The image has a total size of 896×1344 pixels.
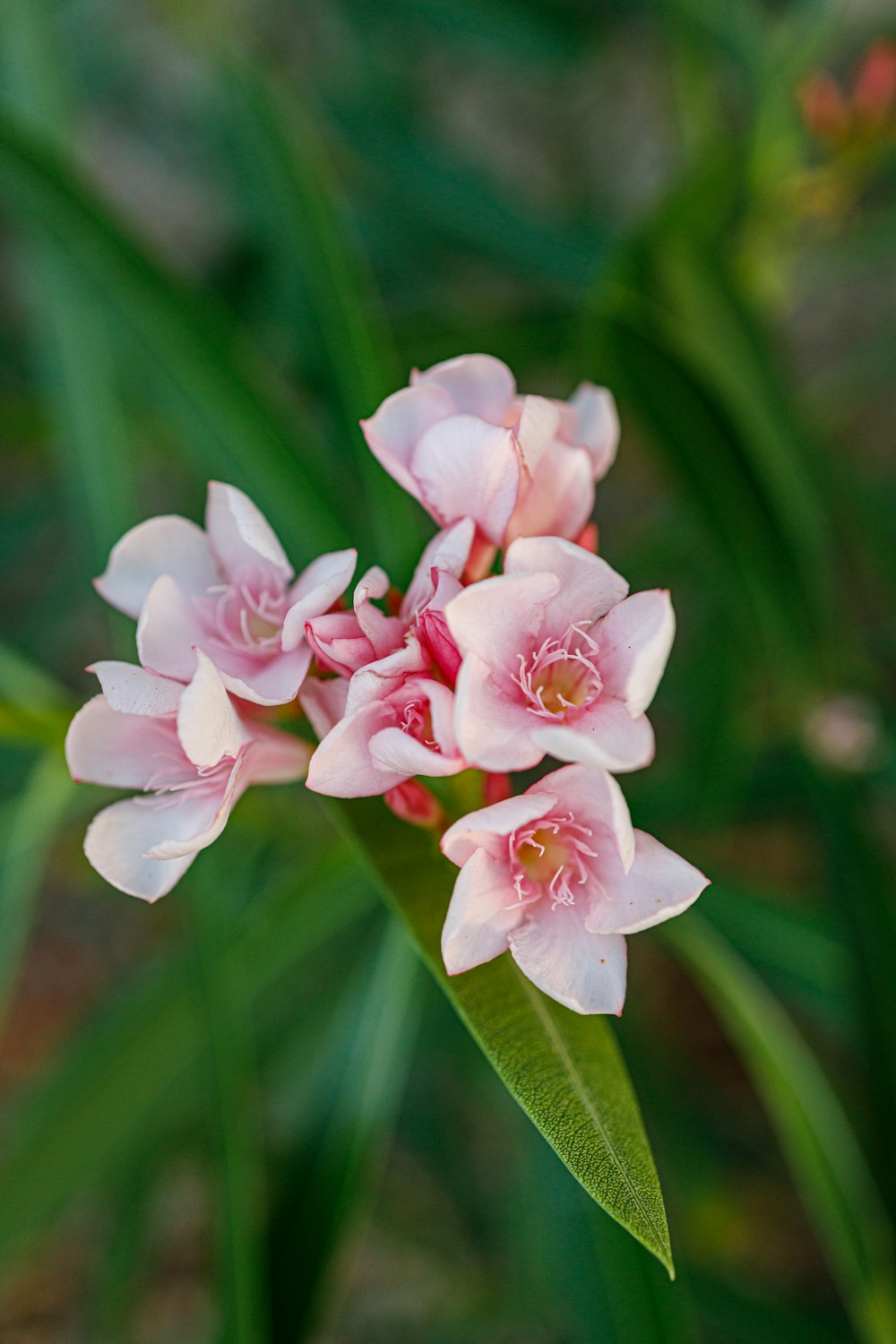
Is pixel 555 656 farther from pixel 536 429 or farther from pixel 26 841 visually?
pixel 26 841

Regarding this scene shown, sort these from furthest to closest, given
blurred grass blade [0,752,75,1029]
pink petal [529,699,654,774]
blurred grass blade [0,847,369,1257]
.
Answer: blurred grass blade [0,847,369,1257] → blurred grass blade [0,752,75,1029] → pink petal [529,699,654,774]

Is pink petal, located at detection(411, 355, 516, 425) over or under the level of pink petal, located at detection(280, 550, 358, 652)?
over

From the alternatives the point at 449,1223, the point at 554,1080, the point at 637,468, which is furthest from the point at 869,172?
the point at 449,1223

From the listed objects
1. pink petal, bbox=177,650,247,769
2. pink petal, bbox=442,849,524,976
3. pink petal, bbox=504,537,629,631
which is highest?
pink petal, bbox=177,650,247,769

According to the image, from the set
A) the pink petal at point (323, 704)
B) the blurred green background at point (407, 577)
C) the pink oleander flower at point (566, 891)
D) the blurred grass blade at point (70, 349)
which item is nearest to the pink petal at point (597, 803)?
the pink oleander flower at point (566, 891)

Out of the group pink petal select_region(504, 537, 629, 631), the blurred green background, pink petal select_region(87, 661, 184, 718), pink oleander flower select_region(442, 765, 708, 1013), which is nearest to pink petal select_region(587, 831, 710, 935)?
pink oleander flower select_region(442, 765, 708, 1013)

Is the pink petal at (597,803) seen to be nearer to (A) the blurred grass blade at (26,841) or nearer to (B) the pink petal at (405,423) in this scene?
(B) the pink petal at (405,423)

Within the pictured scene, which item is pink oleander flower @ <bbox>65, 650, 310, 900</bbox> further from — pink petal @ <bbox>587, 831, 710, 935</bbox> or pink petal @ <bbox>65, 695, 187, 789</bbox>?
pink petal @ <bbox>587, 831, 710, 935</bbox>
